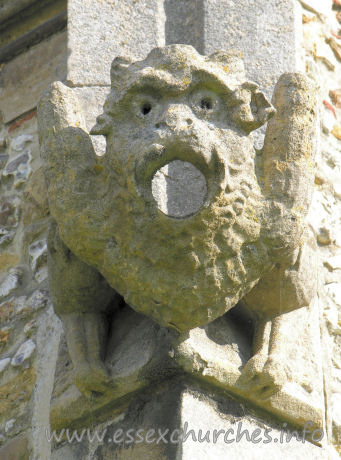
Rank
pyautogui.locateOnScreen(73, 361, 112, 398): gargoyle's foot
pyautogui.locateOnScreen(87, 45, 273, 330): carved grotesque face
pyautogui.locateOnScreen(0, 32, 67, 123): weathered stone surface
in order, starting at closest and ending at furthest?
pyautogui.locateOnScreen(87, 45, 273, 330): carved grotesque face < pyautogui.locateOnScreen(73, 361, 112, 398): gargoyle's foot < pyautogui.locateOnScreen(0, 32, 67, 123): weathered stone surface

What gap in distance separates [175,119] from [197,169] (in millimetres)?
153

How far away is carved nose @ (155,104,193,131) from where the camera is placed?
2.11m

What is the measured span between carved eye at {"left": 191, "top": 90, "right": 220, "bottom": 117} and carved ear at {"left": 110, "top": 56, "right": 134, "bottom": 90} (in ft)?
0.63

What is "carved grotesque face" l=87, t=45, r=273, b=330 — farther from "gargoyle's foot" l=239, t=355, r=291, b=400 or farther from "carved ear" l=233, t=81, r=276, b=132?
"gargoyle's foot" l=239, t=355, r=291, b=400

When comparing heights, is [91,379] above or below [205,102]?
below

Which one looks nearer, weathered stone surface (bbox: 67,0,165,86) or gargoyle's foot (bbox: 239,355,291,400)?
gargoyle's foot (bbox: 239,355,291,400)

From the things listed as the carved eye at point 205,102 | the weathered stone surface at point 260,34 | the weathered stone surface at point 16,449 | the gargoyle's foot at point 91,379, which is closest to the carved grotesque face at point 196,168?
the carved eye at point 205,102

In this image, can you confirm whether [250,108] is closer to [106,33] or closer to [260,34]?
[260,34]

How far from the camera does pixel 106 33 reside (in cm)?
284

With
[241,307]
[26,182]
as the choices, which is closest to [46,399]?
[241,307]

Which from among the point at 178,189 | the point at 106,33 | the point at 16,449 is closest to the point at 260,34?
the point at 106,33

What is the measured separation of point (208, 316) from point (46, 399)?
78 centimetres

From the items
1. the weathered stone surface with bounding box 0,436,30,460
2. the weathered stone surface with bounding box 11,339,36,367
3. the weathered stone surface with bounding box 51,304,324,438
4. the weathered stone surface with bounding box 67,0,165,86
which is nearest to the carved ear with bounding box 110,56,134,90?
the weathered stone surface with bounding box 67,0,165,86

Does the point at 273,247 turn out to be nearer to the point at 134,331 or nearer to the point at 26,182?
the point at 134,331
